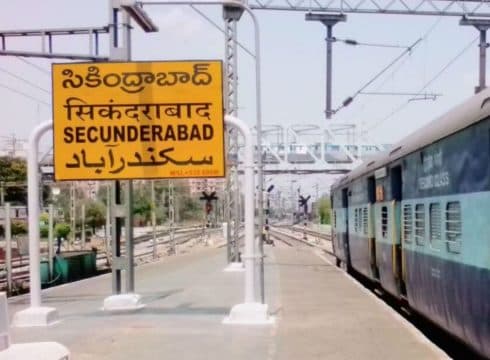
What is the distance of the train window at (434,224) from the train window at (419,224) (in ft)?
1.59

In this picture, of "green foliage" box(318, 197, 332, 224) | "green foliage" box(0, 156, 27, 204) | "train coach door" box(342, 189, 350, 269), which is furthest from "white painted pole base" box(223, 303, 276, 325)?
"green foliage" box(318, 197, 332, 224)

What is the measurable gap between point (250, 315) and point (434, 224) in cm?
Answer: 378

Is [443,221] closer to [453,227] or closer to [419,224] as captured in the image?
[453,227]

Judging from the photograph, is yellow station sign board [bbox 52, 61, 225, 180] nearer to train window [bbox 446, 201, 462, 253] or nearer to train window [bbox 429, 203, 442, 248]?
train window [bbox 429, 203, 442, 248]

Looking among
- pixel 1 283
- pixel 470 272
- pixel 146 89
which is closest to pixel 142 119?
pixel 146 89

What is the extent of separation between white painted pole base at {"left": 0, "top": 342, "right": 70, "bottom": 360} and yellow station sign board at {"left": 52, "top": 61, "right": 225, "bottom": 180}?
6.18 m

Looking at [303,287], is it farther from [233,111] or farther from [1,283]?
[1,283]

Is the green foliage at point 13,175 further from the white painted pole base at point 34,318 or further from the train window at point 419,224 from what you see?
the train window at point 419,224

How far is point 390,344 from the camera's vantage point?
33.1 feet

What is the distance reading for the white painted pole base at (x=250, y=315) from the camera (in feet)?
40.2

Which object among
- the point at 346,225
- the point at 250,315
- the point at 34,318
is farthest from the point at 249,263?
the point at 346,225

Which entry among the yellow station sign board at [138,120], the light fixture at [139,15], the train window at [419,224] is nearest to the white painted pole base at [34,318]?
the yellow station sign board at [138,120]

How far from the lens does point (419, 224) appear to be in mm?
10750

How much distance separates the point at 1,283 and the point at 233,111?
9.56 meters
